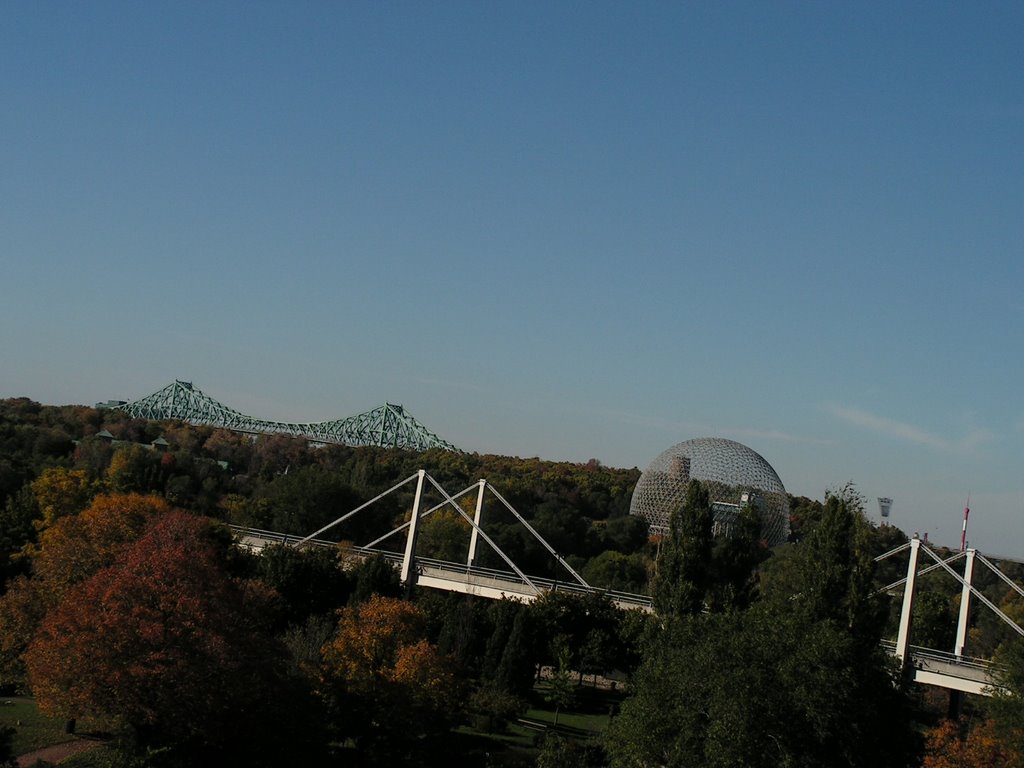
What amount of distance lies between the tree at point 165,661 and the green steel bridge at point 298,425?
453ft

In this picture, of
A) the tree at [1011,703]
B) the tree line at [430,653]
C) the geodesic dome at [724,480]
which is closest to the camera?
the tree line at [430,653]

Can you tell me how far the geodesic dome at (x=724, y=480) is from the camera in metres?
69.2

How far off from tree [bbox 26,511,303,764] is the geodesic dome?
45.2 metres

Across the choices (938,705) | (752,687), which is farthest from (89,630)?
(938,705)

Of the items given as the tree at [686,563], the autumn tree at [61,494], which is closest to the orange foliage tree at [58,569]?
the autumn tree at [61,494]

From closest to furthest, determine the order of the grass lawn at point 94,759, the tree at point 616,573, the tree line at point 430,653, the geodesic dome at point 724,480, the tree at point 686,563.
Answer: the tree line at point 430,653, the grass lawn at point 94,759, the tree at point 686,563, the tree at point 616,573, the geodesic dome at point 724,480

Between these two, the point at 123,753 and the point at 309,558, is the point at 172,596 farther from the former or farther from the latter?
the point at 309,558

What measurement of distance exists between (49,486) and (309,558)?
16.7m

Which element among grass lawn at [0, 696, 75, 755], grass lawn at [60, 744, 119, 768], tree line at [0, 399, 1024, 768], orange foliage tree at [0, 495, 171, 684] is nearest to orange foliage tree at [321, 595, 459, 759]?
tree line at [0, 399, 1024, 768]

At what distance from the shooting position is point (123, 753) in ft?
77.2

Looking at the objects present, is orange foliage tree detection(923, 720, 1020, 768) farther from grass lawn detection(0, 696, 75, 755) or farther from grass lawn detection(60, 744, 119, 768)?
grass lawn detection(0, 696, 75, 755)

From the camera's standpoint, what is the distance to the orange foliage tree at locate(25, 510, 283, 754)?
76.1ft

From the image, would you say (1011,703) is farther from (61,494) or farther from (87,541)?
(61,494)

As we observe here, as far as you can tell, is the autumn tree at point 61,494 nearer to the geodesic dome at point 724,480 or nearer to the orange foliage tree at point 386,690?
the orange foliage tree at point 386,690
